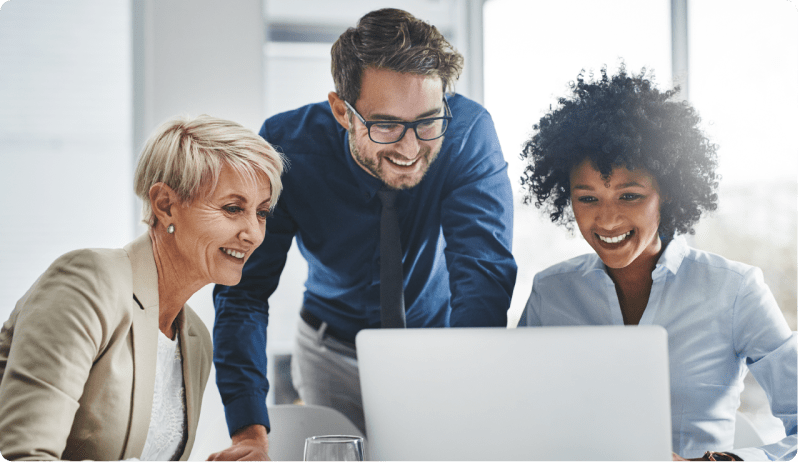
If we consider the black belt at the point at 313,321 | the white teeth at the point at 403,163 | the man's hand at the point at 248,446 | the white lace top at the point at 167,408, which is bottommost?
the man's hand at the point at 248,446

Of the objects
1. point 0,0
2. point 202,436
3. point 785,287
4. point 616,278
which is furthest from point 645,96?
point 0,0

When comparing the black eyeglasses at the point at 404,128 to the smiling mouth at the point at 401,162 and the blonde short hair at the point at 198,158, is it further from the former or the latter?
the blonde short hair at the point at 198,158

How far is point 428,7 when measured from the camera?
2043 millimetres

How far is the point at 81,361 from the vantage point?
61.9 inches

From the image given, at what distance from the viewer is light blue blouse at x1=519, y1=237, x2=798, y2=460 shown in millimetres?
1817

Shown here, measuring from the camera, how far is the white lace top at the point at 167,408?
5.73ft

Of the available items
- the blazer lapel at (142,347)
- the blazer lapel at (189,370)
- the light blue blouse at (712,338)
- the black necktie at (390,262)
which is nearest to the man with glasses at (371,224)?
the black necktie at (390,262)

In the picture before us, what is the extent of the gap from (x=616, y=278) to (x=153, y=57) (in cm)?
165

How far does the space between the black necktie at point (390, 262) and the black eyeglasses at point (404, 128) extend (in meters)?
0.17

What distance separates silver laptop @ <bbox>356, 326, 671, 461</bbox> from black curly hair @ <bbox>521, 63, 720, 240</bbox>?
78 centimetres

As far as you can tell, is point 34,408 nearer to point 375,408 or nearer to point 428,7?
point 375,408

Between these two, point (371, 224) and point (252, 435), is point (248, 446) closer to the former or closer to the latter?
point (252, 435)

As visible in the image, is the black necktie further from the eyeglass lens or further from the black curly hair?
the black curly hair

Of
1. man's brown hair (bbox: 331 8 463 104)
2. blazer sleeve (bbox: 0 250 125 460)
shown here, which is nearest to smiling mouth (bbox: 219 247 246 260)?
blazer sleeve (bbox: 0 250 125 460)
